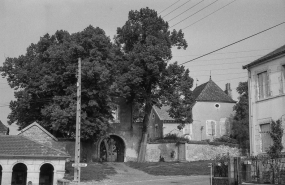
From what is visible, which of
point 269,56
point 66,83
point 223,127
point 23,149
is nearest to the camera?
point 269,56

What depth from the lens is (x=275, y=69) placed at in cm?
2408

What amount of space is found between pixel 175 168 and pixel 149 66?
10.9m

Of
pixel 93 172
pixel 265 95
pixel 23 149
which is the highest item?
pixel 265 95

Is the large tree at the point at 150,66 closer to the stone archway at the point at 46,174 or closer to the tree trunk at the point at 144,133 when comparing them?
the tree trunk at the point at 144,133

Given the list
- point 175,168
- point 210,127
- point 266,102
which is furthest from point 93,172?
point 210,127

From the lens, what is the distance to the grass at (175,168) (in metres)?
37.4

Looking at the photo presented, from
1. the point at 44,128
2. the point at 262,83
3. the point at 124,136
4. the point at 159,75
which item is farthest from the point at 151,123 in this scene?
the point at 262,83

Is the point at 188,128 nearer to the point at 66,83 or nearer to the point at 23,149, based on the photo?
the point at 66,83

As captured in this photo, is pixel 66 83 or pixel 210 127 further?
pixel 210 127

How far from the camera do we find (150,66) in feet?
142

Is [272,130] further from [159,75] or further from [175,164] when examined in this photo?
[159,75]

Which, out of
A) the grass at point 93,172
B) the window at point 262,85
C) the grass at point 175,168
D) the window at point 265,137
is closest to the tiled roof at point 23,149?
the grass at point 93,172

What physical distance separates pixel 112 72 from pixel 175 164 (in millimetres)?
11131

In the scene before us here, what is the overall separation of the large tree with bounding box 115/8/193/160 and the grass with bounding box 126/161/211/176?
19.7ft
